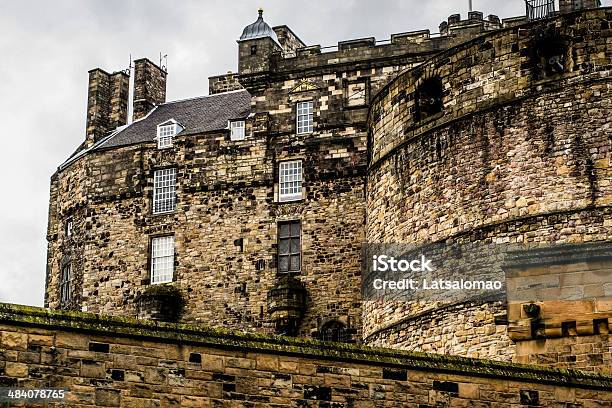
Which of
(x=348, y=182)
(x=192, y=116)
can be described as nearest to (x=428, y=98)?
(x=348, y=182)

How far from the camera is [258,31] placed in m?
34.1

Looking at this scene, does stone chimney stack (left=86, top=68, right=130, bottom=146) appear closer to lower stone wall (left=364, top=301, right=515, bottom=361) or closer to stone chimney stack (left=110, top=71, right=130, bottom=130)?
stone chimney stack (left=110, top=71, right=130, bottom=130)

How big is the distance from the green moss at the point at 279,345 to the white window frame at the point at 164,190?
1980 cm

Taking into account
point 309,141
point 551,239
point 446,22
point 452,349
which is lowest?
point 452,349

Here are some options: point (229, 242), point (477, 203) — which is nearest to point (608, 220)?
point (477, 203)

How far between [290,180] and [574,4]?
8.08 m

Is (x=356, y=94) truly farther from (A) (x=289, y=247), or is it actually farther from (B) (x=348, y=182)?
(A) (x=289, y=247)

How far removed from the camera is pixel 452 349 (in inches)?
Result: 915

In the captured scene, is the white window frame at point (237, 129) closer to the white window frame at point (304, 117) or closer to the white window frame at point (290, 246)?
the white window frame at point (304, 117)

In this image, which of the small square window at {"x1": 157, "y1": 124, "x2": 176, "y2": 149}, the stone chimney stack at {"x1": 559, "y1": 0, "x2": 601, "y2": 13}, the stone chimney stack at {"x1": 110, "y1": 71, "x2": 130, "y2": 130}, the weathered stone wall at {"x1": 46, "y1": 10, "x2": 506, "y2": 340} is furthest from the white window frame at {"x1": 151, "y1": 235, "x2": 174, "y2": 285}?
the stone chimney stack at {"x1": 559, "y1": 0, "x2": 601, "y2": 13}

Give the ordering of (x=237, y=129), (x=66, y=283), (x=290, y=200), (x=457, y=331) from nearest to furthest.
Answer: (x=457, y=331)
(x=290, y=200)
(x=237, y=129)
(x=66, y=283)

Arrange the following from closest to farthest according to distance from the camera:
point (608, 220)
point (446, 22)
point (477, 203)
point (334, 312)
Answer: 1. point (608, 220)
2. point (477, 203)
3. point (334, 312)
4. point (446, 22)

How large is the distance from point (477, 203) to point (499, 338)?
2.69 metres

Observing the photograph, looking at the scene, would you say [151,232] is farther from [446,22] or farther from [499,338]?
[499,338]
